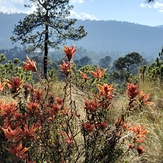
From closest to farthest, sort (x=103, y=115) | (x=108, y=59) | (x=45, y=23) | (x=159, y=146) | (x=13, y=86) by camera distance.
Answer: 1. (x=13, y=86)
2. (x=103, y=115)
3. (x=159, y=146)
4. (x=45, y=23)
5. (x=108, y=59)

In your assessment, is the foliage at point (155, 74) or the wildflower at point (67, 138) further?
the foliage at point (155, 74)

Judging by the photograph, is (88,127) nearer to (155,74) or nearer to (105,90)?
(105,90)

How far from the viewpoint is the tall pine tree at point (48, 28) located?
12.9 m

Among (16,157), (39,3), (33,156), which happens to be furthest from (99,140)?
(39,3)

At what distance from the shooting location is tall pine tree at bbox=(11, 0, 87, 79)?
1285 centimetres

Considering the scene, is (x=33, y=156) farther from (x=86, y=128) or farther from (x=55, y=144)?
(x=86, y=128)

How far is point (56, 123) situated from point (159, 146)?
3.68 feet

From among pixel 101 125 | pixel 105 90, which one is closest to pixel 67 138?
pixel 101 125

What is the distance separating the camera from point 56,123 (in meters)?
1.37

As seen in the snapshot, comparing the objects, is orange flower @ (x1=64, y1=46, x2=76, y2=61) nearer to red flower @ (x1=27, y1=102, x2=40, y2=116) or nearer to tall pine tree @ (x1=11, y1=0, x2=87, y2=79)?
red flower @ (x1=27, y1=102, x2=40, y2=116)

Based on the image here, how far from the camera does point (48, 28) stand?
13516 mm

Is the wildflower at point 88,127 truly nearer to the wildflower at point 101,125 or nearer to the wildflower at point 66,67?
the wildflower at point 101,125

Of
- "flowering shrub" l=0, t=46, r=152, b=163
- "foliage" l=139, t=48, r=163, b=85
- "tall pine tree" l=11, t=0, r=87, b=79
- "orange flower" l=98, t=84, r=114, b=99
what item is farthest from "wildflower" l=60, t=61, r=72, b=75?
"tall pine tree" l=11, t=0, r=87, b=79

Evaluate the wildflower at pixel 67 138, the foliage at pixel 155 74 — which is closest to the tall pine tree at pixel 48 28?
the foliage at pixel 155 74
